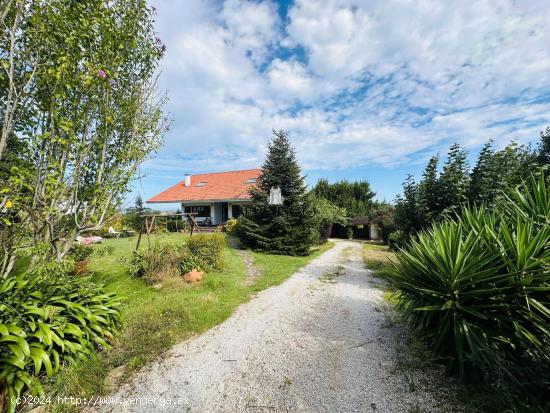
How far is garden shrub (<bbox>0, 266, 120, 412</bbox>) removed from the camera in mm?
2432

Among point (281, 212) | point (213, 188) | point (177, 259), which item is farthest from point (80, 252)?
point (213, 188)

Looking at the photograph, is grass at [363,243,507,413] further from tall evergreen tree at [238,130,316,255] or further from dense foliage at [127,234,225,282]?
tall evergreen tree at [238,130,316,255]

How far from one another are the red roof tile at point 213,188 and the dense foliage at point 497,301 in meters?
18.2

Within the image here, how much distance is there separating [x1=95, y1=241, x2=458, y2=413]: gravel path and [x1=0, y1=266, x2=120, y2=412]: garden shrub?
799 millimetres

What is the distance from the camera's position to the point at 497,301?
2.74m

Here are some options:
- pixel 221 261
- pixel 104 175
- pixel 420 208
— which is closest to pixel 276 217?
pixel 221 261

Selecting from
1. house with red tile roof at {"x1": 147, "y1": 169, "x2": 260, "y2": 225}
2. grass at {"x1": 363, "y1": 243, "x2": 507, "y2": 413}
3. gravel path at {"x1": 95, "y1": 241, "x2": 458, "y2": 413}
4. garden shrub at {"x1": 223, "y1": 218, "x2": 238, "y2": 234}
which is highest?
house with red tile roof at {"x1": 147, "y1": 169, "x2": 260, "y2": 225}

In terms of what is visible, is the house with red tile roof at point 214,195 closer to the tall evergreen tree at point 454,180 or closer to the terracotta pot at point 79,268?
the terracotta pot at point 79,268

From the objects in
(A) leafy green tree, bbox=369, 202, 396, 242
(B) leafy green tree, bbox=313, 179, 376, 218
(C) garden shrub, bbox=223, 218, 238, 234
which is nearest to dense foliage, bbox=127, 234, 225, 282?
(C) garden shrub, bbox=223, 218, 238, 234

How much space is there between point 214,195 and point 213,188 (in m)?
1.68

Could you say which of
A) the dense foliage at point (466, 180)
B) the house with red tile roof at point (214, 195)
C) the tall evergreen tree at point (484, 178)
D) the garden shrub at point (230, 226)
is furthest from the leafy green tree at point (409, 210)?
the house with red tile roof at point (214, 195)

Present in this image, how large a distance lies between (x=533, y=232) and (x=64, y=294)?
6327 mm

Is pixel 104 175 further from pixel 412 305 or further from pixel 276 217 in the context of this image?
pixel 276 217

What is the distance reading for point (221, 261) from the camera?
28.3ft
